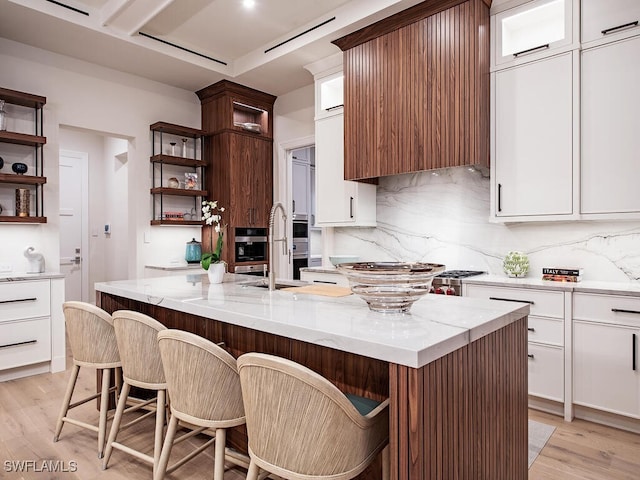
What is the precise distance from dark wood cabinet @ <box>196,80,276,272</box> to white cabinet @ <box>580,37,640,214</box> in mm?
3463

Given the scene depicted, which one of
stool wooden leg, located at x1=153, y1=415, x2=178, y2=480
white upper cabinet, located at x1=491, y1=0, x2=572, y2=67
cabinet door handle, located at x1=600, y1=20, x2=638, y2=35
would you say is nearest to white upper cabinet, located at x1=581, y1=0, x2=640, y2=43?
cabinet door handle, located at x1=600, y1=20, x2=638, y2=35

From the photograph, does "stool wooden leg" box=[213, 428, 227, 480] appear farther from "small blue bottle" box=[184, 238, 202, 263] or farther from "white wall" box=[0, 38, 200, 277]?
"small blue bottle" box=[184, 238, 202, 263]

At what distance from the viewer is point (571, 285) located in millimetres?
2680

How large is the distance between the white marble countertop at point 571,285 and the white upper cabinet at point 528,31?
1.55 m

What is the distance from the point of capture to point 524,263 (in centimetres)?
318

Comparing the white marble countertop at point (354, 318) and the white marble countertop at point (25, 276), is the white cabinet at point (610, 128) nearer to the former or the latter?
the white marble countertop at point (354, 318)

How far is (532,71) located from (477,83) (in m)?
0.36

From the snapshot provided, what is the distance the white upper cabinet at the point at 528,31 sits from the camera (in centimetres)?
294

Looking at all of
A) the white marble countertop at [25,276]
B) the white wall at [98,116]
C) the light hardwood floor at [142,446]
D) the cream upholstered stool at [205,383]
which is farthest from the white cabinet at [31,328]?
the cream upholstered stool at [205,383]

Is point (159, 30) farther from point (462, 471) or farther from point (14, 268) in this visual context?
point (462, 471)

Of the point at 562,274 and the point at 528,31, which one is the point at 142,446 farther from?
the point at 528,31

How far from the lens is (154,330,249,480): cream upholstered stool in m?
1.55

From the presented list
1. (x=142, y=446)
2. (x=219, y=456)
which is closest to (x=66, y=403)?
(x=142, y=446)

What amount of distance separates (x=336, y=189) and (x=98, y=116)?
2599 millimetres
